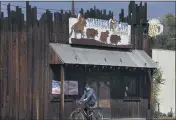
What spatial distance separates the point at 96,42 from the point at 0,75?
17.0 ft

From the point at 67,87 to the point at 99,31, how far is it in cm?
353

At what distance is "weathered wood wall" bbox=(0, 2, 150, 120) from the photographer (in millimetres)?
23328

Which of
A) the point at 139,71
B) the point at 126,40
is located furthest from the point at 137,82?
the point at 126,40

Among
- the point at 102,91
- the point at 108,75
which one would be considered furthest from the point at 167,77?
the point at 102,91

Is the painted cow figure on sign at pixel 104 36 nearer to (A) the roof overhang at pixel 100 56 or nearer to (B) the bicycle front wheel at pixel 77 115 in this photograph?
(A) the roof overhang at pixel 100 56

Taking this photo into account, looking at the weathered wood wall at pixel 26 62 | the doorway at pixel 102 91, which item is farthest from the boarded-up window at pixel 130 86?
the weathered wood wall at pixel 26 62

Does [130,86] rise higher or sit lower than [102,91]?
higher

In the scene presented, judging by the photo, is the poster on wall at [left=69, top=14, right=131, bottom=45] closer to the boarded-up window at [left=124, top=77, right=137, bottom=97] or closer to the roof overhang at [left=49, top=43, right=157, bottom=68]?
the roof overhang at [left=49, top=43, right=157, bottom=68]

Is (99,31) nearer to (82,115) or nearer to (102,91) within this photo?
(102,91)

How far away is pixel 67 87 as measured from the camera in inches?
953

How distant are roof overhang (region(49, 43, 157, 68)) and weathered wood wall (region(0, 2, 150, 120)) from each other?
0.58 meters

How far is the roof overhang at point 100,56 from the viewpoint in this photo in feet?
76.6

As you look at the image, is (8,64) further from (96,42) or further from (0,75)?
(96,42)

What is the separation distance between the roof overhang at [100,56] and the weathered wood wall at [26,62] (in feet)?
1.89
